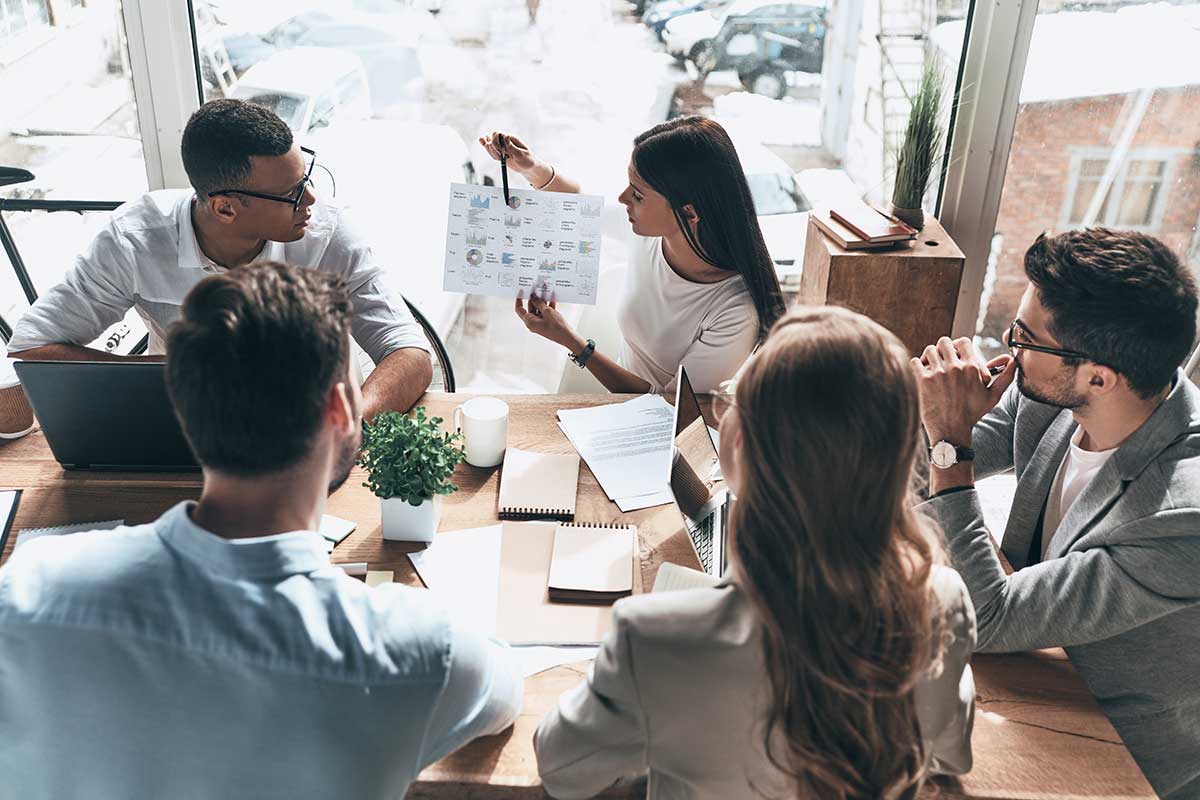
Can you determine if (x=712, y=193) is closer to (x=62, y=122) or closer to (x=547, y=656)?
(x=547, y=656)

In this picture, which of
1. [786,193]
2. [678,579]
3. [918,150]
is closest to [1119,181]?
[918,150]

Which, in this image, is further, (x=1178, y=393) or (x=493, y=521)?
(x=493, y=521)

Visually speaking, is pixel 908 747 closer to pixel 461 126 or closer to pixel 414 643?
pixel 414 643

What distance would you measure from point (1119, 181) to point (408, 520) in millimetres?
2453

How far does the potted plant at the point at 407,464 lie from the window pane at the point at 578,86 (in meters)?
1.13

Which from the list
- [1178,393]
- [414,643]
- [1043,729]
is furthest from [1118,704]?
[414,643]

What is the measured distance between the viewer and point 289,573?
3.43 ft

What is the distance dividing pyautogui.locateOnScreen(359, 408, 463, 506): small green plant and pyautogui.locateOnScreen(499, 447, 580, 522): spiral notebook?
0.61 ft

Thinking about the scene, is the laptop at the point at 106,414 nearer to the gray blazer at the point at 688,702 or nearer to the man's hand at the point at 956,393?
the gray blazer at the point at 688,702

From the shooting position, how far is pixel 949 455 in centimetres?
167

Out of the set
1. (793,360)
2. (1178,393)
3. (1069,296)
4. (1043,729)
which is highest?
(793,360)

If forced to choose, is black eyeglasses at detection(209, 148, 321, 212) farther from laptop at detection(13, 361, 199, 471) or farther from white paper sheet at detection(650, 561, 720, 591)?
white paper sheet at detection(650, 561, 720, 591)

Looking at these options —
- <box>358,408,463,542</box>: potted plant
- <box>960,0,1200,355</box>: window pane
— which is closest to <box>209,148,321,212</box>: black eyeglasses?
<box>358,408,463,542</box>: potted plant

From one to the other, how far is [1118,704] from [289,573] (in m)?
1.33
